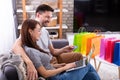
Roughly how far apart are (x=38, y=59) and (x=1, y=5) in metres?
1.27

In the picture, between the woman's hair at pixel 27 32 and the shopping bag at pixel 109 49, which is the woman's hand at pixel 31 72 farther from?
the shopping bag at pixel 109 49

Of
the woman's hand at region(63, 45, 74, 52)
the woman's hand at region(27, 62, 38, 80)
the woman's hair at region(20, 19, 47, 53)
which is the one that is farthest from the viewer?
the woman's hand at region(63, 45, 74, 52)

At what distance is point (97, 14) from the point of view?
13.5ft

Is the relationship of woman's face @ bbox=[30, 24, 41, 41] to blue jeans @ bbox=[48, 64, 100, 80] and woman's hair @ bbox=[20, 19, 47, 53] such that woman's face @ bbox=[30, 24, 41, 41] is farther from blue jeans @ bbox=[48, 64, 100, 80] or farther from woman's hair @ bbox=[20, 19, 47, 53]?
blue jeans @ bbox=[48, 64, 100, 80]

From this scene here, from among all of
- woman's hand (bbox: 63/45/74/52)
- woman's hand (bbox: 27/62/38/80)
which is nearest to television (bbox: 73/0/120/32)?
woman's hand (bbox: 63/45/74/52)

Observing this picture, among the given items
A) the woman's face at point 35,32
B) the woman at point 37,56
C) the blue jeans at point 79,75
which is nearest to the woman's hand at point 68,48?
the blue jeans at point 79,75

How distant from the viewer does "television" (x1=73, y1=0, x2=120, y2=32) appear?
159 inches

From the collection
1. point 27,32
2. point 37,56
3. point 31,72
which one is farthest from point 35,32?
point 31,72

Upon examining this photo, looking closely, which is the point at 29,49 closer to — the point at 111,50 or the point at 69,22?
the point at 111,50

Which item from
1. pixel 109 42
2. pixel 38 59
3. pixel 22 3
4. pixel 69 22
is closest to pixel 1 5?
pixel 22 3

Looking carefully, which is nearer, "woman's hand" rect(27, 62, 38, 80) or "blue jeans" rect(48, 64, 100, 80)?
"woman's hand" rect(27, 62, 38, 80)

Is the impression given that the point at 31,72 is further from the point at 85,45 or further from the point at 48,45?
the point at 85,45

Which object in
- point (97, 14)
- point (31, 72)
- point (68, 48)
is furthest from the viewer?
point (97, 14)

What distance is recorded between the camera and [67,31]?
14.1 ft
